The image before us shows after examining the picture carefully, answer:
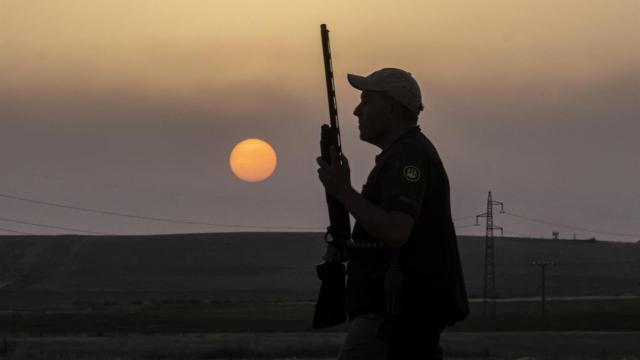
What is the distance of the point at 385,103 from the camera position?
5.62m

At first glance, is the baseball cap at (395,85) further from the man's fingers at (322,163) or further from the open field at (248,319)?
the open field at (248,319)

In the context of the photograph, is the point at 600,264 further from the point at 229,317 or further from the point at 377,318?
the point at 377,318

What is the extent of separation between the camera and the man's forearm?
5062mm

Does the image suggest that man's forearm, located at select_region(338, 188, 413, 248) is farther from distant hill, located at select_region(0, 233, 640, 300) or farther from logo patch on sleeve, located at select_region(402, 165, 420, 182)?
distant hill, located at select_region(0, 233, 640, 300)

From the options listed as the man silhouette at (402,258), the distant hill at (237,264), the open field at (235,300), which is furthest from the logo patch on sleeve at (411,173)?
the distant hill at (237,264)

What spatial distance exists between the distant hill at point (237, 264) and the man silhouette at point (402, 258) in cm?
9456

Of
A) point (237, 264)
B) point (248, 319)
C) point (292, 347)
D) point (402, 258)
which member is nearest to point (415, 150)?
point (402, 258)

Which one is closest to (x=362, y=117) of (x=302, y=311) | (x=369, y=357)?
(x=369, y=357)

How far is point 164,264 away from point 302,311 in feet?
187

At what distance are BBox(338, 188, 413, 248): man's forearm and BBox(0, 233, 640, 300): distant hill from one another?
311 ft

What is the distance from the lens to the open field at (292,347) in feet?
98.2

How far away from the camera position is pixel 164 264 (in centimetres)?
12975

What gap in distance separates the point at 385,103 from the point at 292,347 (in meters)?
28.1

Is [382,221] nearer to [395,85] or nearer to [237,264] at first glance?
[395,85]
